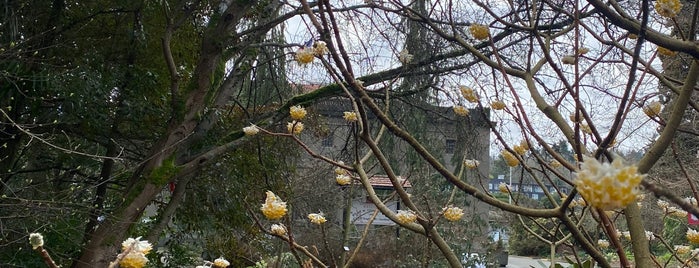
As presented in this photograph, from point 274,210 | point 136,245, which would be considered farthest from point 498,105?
point 136,245

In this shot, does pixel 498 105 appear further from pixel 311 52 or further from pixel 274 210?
pixel 274 210

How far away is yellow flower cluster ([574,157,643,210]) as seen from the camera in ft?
1.93

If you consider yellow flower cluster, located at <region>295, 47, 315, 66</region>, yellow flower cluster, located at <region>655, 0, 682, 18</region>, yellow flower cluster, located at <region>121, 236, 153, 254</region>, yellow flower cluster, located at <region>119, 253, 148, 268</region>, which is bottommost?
yellow flower cluster, located at <region>119, 253, 148, 268</region>

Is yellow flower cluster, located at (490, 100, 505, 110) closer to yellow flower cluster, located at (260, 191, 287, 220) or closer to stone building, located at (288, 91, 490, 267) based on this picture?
yellow flower cluster, located at (260, 191, 287, 220)

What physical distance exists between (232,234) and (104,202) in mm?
985

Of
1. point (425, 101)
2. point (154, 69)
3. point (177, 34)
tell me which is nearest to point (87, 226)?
point (154, 69)

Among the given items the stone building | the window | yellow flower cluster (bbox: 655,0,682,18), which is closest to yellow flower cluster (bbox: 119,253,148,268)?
yellow flower cluster (bbox: 655,0,682,18)

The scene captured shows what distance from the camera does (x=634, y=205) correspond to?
133 centimetres

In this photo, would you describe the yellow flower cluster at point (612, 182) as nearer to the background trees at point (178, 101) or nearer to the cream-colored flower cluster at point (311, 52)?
the cream-colored flower cluster at point (311, 52)

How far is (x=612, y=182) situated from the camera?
1.93ft

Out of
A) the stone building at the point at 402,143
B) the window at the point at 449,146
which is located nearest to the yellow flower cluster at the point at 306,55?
the stone building at the point at 402,143

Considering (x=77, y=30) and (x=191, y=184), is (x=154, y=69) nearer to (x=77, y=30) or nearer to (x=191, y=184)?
(x=77, y=30)

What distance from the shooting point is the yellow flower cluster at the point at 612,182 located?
1.93 feet

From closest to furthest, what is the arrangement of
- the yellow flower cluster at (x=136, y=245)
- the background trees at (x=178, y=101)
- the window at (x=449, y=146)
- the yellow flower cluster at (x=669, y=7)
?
the yellow flower cluster at (x=136, y=245) < the yellow flower cluster at (x=669, y=7) < the background trees at (x=178, y=101) < the window at (x=449, y=146)
